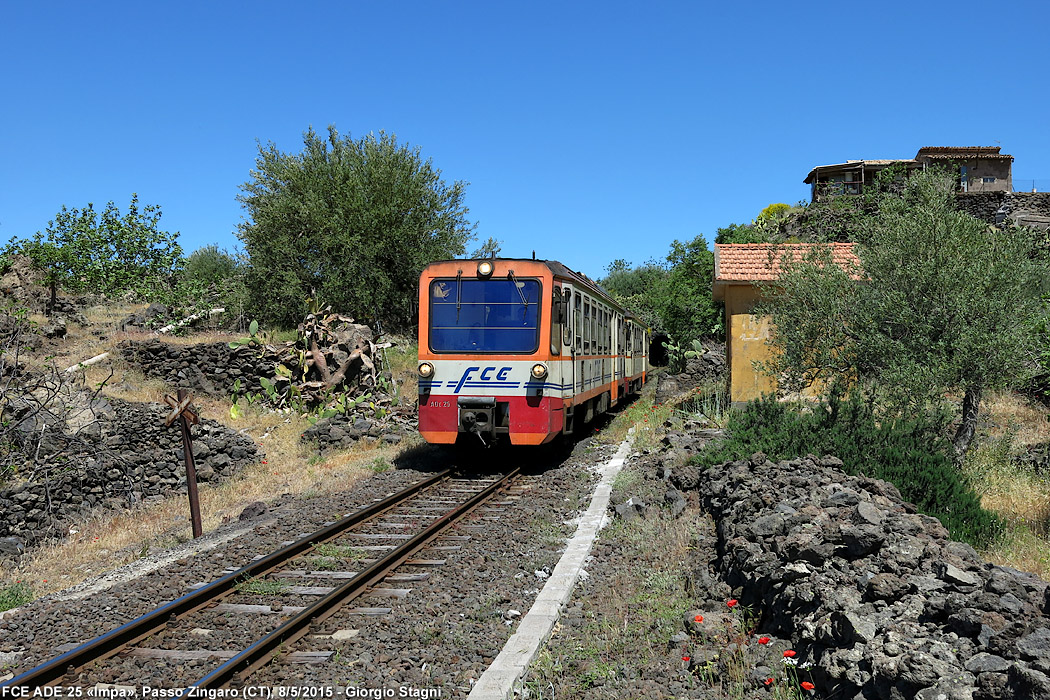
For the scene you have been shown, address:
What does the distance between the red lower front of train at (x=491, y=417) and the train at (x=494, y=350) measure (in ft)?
0.05

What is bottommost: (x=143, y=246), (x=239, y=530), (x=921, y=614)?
(x=239, y=530)

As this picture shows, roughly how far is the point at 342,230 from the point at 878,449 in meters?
23.7

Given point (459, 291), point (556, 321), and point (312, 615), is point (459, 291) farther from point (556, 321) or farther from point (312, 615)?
point (312, 615)

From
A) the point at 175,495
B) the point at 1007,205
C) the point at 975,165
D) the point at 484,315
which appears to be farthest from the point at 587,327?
the point at 975,165

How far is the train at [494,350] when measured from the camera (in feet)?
37.7

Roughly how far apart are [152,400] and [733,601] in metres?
18.6

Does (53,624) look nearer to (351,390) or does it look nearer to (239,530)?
(239,530)

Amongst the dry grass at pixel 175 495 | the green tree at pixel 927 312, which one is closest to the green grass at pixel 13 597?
the dry grass at pixel 175 495

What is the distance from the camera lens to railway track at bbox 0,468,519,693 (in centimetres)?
466

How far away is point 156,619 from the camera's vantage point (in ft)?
17.7

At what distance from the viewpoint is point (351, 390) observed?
2083cm

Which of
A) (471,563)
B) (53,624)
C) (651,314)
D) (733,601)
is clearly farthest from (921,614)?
(651,314)

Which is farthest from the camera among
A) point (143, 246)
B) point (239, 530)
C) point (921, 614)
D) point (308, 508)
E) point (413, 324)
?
point (143, 246)

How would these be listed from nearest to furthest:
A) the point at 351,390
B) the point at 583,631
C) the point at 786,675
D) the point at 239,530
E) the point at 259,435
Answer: the point at 786,675
the point at 583,631
the point at 239,530
the point at 259,435
the point at 351,390
